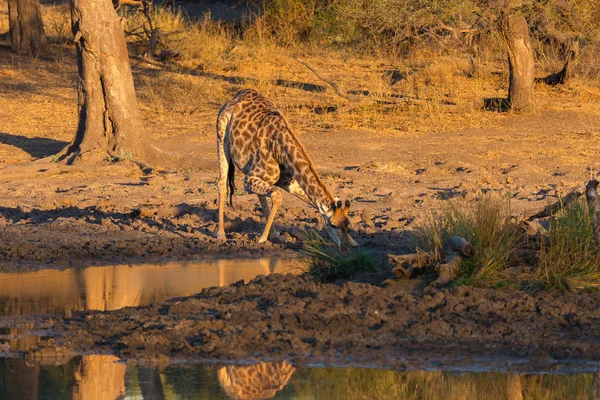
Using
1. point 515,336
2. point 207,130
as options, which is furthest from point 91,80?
point 515,336

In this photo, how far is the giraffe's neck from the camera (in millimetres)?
10688

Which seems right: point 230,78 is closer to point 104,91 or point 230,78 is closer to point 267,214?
point 104,91

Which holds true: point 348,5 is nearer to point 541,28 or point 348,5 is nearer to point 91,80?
point 541,28

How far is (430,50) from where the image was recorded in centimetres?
2150

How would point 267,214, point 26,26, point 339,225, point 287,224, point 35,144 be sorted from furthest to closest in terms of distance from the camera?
point 26,26 → point 35,144 → point 287,224 → point 267,214 → point 339,225

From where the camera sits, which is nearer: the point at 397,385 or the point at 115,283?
the point at 397,385

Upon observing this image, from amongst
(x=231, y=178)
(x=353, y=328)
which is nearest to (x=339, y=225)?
(x=231, y=178)

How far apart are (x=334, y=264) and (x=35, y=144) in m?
9.77

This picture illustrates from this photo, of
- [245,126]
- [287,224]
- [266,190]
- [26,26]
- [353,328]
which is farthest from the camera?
[26,26]

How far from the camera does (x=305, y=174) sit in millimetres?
10953

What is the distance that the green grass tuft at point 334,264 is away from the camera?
887 cm

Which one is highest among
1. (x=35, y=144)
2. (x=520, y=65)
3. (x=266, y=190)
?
(x=520, y=65)

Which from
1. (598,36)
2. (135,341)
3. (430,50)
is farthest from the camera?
(430,50)

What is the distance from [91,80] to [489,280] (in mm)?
8905
